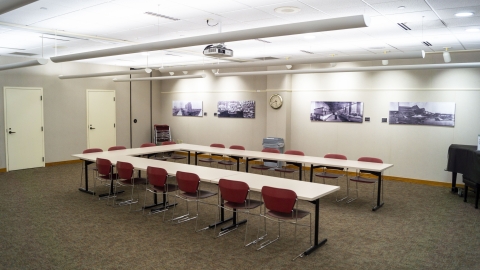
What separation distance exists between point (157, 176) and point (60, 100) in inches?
279

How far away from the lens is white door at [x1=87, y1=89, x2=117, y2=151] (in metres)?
12.0

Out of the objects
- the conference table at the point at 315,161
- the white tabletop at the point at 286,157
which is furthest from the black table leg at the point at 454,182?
the white tabletop at the point at 286,157

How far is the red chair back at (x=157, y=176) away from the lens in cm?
580

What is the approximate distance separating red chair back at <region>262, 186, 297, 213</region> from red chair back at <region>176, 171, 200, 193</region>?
1.29 meters

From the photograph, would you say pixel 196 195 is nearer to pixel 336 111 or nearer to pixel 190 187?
pixel 190 187

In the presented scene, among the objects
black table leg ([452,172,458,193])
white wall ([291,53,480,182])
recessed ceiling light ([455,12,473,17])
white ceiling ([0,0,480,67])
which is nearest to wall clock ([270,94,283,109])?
white wall ([291,53,480,182])

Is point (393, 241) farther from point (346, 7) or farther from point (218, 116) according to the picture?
point (218, 116)

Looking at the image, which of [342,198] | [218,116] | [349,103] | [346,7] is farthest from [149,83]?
[346,7]

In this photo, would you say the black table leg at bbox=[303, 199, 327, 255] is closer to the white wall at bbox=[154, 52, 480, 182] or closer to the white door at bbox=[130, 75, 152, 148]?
the white wall at bbox=[154, 52, 480, 182]

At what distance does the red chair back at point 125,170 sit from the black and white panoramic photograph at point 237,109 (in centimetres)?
608

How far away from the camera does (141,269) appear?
4.10 metres

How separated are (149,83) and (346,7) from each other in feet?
33.4

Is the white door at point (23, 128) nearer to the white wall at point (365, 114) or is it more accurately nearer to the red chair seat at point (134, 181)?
the white wall at point (365, 114)

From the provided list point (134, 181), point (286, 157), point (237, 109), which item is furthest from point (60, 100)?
point (286, 157)
